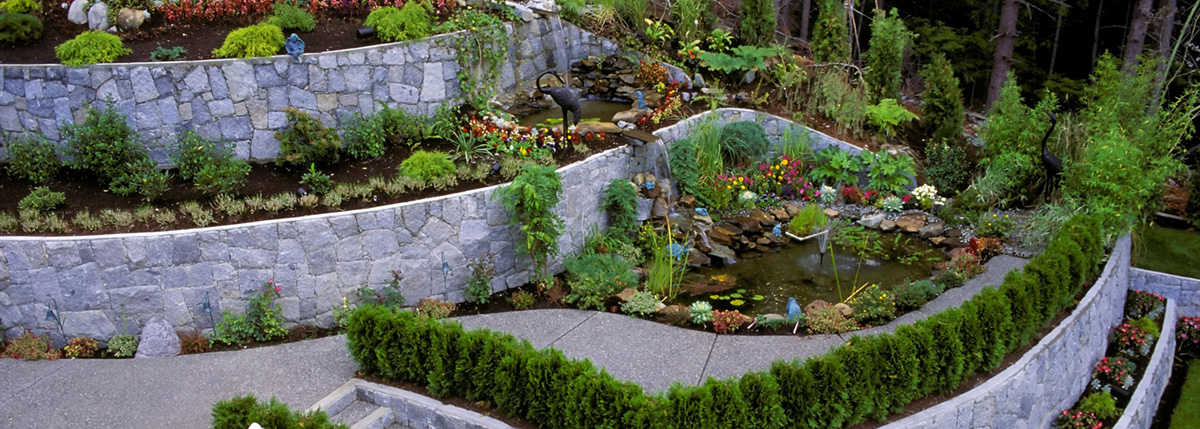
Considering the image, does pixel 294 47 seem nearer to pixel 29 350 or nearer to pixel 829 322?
pixel 29 350

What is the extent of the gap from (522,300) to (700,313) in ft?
5.82

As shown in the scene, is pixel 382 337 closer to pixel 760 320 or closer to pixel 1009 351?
pixel 760 320

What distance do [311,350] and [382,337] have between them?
109 centimetres

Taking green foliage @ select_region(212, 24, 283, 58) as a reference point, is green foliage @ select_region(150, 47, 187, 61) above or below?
below

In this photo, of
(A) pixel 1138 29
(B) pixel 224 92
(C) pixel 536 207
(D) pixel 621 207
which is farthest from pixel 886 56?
(B) pixel 224 92

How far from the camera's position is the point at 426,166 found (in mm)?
8562

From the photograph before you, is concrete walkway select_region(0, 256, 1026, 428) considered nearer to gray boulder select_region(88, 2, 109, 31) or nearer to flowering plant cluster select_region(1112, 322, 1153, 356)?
flowering plant cluster select_region(1112, 322, 1153, 356)

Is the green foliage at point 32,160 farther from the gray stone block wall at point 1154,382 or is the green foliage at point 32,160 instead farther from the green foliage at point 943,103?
the gray stone block wall at point 1154,382

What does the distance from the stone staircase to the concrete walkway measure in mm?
183

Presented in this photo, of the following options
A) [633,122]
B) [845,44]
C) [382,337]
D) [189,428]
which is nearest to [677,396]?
[382,337]

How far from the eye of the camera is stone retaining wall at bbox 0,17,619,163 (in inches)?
352

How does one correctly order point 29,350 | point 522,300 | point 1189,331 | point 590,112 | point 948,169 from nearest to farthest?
point 29,350, point 522,300, point 1189,331, point 948,169, point 590,112

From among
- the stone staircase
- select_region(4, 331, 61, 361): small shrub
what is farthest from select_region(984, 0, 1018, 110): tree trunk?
select_region(4, 331, 61, 361): small shrub

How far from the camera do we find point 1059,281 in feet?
24.6
